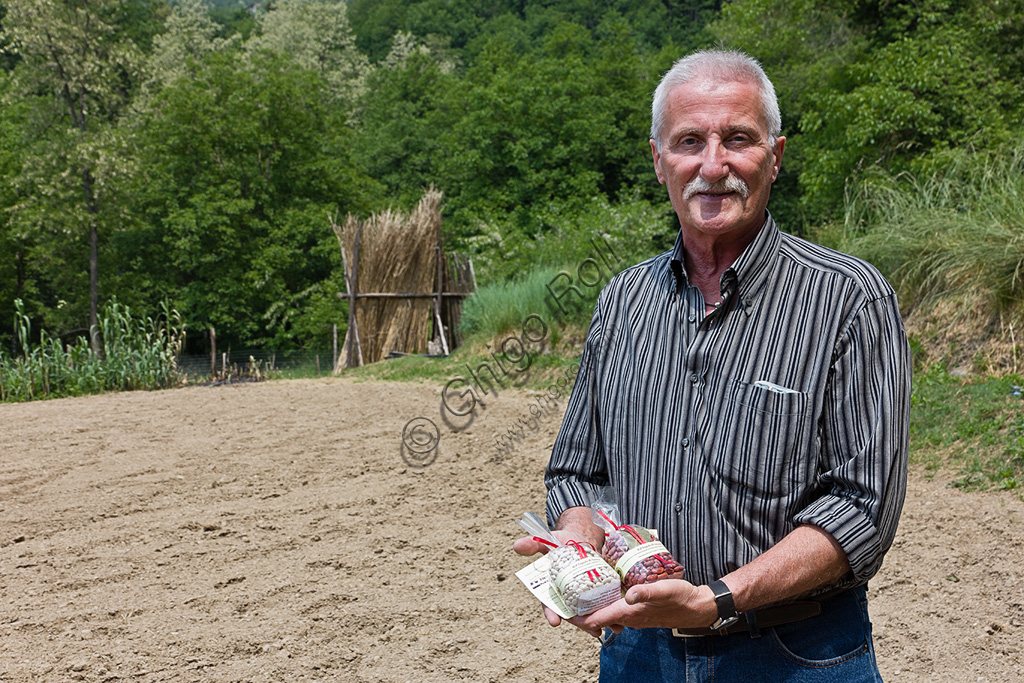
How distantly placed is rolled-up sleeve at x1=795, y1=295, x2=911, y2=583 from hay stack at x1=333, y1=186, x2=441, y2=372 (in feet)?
40.8

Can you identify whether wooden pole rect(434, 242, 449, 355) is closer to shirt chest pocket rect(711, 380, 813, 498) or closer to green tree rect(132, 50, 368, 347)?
shirt chest pocket rect(711, 380, 813, 498)

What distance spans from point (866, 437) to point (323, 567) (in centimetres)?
367

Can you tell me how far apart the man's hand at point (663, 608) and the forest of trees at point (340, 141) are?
39.8ft

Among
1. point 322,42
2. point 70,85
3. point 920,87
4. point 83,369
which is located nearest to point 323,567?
point 83,369

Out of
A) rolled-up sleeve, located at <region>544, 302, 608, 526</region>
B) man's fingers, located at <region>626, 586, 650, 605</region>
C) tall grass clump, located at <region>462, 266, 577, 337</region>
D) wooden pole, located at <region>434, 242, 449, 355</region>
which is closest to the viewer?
man's fingers, located at <region>626, 586, 650, 605</region>

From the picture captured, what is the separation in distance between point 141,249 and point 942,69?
24389mm

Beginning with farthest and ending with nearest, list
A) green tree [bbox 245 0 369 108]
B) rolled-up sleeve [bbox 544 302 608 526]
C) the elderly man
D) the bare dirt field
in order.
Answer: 1. green tree [bbox 245 0 369 108]
2. the bare dirt field
3. rolled-up sleeve [bbox 544 302 608 526]
4. the elderly man

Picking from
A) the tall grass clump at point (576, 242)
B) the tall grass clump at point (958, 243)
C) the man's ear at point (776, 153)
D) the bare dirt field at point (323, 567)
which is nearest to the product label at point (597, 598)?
the man's ear at point (776, 153)

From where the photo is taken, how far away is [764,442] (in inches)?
56.1

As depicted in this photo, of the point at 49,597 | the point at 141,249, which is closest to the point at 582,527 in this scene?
the point at 49,597

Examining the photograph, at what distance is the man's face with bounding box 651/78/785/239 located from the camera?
152 cm

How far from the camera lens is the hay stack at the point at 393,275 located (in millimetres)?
13648

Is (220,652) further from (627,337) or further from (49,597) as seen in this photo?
(627,337)

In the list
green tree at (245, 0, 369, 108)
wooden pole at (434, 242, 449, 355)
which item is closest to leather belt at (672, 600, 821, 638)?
wooden pole at (434, 242, 449, 355)
